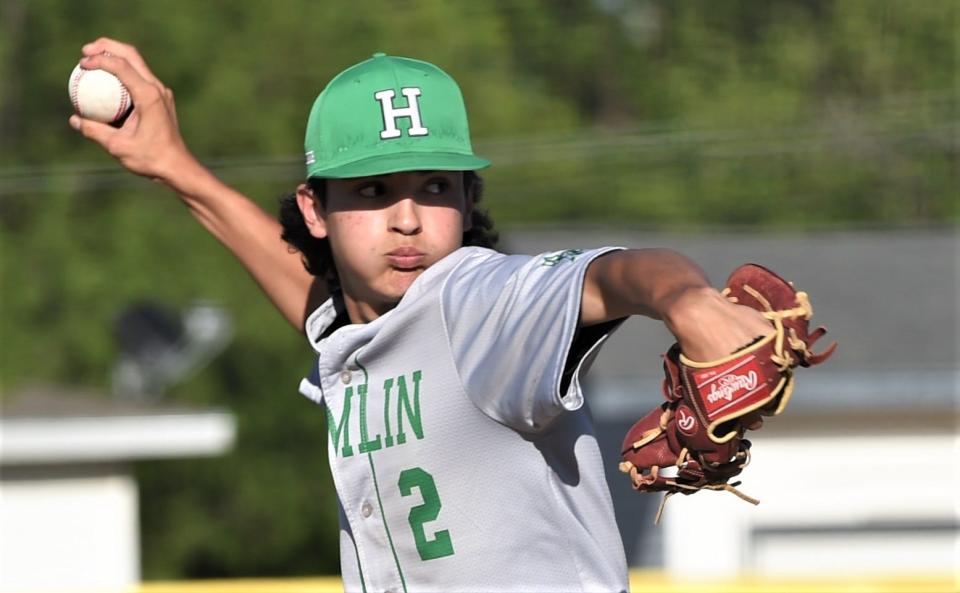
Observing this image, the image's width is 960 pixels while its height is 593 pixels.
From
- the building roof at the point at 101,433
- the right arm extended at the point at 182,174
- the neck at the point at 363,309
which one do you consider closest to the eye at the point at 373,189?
the neck at the point at 363,309

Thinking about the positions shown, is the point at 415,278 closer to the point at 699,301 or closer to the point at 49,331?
the point at 699,301

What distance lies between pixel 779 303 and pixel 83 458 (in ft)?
30.6

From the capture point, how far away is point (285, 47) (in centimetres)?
1928

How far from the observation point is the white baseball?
13.6 ft

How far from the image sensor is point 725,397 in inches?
97.6

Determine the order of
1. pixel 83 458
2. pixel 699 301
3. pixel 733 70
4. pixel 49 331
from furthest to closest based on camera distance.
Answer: pixel 733 70
pixel 49 331
pixel 83 458
pixel 699 301

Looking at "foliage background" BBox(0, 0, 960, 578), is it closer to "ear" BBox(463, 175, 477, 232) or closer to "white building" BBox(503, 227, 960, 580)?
"white building" BBox(503, 227, 960, 580)

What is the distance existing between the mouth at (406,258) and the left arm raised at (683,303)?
60cm

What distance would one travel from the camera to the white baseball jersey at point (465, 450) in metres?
2.90

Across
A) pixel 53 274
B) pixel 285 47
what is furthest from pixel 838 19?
pixel 53 274

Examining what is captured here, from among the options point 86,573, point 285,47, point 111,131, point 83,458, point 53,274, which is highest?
point 285,47

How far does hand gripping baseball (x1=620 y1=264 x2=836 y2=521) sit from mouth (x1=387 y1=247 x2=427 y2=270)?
56 centimetres

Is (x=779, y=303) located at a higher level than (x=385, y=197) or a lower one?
lower

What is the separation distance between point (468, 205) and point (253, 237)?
1.11 m
